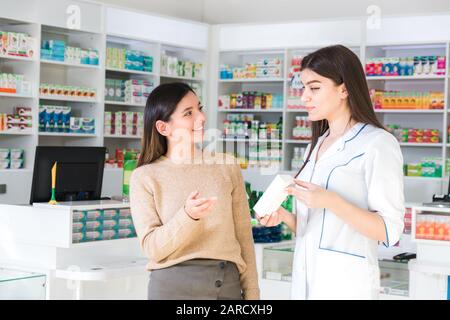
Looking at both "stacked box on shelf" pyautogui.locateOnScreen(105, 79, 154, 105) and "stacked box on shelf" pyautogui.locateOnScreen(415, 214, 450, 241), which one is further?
"stacked box on shelf" pyautogui.locateOnScreen(105, 79, 154, 105)

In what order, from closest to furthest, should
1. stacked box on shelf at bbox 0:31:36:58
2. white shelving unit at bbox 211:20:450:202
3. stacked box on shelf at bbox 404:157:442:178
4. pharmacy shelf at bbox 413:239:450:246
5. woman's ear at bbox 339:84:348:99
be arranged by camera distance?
woman's ear at bbox 339:84:348:99
pharmacy shelf at bbox 413:239:450:246
stacked box on shelf at bbox 0:31:36:58
white shelving unit at bbox 211:20:450:202
stacked box on shelf at bbox 404:157:442:178

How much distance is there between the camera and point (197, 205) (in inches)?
74.5

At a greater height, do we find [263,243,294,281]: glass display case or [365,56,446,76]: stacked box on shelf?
[365,56,446,76]: stacked box on shelf

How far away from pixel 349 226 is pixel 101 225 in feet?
8.10

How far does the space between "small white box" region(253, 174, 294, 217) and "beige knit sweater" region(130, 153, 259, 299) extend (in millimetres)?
129

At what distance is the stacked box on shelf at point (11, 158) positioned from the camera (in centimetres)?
674

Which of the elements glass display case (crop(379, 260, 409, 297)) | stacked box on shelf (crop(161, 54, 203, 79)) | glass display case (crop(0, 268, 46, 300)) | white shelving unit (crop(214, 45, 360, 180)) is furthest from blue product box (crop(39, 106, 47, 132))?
glass display case (crop(0, 268, 46, 300))

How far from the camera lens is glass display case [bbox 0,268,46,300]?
2.81m

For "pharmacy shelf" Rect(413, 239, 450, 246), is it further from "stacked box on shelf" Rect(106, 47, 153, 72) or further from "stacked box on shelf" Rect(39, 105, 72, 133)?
"stacked box on shelf" Rect(106, 47, 153, 72)

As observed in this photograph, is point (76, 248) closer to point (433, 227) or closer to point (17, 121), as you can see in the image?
point (433, 227)

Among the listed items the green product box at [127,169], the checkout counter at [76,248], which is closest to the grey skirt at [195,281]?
the checkout counter at [76,248]

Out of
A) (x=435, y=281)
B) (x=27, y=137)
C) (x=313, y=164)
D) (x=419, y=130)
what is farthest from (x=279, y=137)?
(x=313, y=164)

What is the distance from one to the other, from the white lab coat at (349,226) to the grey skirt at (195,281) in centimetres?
21

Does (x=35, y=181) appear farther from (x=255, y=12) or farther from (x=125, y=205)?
(x=255, y=12)
